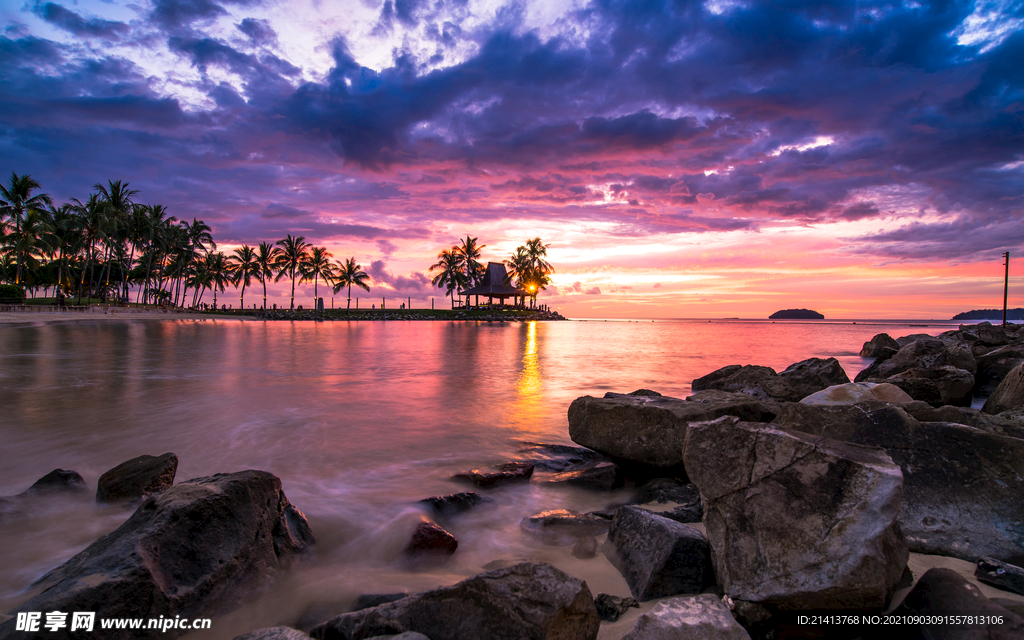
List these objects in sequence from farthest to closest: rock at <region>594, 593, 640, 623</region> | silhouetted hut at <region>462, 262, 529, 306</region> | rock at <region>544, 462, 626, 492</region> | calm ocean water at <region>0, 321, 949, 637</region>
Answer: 1. silhouetted hut at <region>462, 262, 529, 306</region>
2. rock at <region>544, 462, 626, 492</region>
3. calm ocean water at <region>0, 321, 949, 637</region>
4. rock at <region>594, 593, 640, 623</region>

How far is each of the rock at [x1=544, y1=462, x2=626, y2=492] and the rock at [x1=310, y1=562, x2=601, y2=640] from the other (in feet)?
7.54

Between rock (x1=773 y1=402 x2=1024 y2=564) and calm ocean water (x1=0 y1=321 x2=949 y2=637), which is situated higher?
rock (x1=773 y1=402 x2=1024 y2=564)

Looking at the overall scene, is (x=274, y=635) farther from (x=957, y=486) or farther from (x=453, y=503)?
(x=957, y=486)

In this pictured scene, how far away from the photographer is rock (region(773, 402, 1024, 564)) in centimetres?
254

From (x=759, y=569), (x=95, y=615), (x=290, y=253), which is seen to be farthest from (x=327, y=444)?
(x=290, y=253)

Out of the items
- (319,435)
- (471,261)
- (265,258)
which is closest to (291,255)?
(265,258)

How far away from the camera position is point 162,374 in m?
11.5

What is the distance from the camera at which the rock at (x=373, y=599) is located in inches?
99.4

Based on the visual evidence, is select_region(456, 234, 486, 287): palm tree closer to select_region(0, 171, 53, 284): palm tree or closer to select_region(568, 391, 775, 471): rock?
select_region(0, 171, 53, 284): palm tree

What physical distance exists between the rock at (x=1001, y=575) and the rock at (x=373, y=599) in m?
2.93

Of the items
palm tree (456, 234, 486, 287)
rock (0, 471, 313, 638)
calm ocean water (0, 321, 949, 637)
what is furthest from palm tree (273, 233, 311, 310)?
rock (0, 471, 313, 638)

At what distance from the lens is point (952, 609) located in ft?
6.33

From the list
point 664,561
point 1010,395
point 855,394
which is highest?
point 855,394

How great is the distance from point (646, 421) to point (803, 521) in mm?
2413
